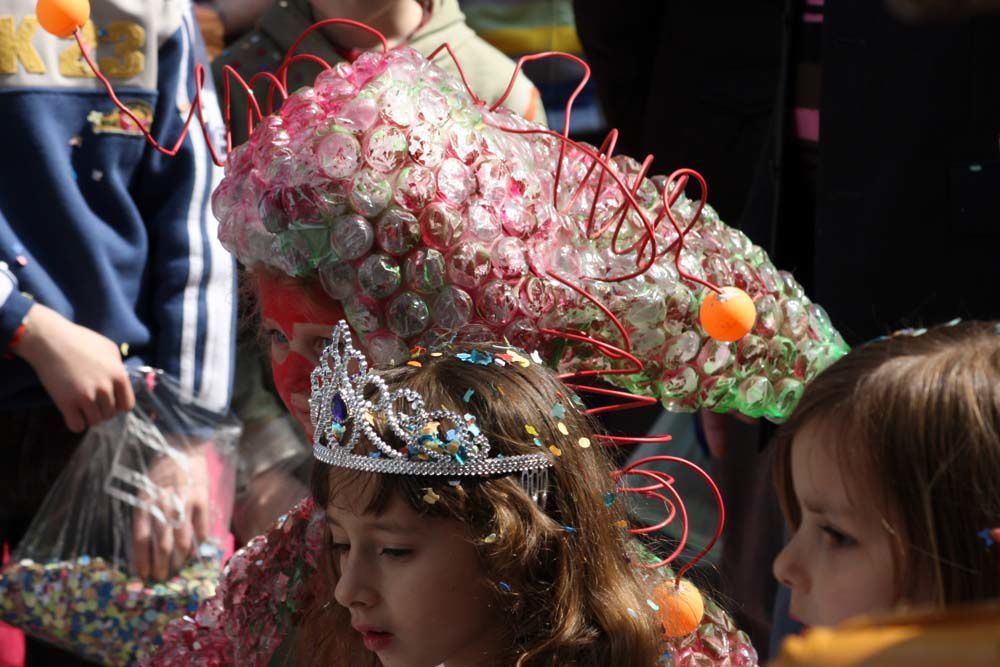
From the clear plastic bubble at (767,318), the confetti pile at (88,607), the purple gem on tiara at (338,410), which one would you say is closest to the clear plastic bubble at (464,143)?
the purple gem on tiara at (338,410)

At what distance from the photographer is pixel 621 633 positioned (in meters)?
1.54

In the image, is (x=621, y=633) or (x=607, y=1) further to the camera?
(x=607, y=1)

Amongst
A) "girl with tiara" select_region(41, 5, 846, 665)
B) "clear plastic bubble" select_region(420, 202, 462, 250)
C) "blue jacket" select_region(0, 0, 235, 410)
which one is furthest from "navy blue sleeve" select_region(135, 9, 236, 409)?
"clear plastic bubble" select_region(420, 202, 462, 250)

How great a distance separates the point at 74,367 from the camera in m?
2.18

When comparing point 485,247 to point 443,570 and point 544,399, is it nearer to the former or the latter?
point 544,399

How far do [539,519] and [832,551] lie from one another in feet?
1.17

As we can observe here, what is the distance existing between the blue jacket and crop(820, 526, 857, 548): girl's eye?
1.33 m

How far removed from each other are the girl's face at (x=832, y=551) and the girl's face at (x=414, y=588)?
37 centimetres

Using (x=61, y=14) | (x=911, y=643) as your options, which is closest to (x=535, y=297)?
(x=61, y=14)

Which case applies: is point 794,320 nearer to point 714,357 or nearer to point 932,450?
point 714,357

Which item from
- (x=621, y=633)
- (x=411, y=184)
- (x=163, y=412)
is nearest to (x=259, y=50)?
(x=163, y=412)

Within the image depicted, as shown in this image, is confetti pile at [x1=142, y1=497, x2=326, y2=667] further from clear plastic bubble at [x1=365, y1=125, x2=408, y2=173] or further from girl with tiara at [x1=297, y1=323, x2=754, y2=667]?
clear plastic bubble at [x1=365, y1=125, x2=408, y2=173]

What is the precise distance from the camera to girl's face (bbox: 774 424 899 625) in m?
1.28

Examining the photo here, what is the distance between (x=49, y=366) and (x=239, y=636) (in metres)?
0.63
